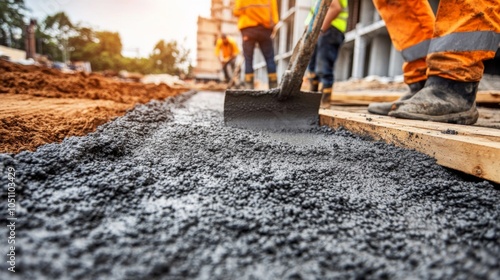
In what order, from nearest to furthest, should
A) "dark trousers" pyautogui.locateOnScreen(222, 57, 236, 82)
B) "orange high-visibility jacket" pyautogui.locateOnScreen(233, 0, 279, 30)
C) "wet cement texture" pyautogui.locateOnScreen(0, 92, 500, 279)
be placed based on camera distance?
"wet cement texture" pyautogui.locateOnScreen(0, 92, 500, 279) < "orange high-visibility jacket" pyautogui.locateOnScreen(233, 0, 279, 30) < "dark trousers" pyautogui.locateOnScreen(222, 57, 236, 82)

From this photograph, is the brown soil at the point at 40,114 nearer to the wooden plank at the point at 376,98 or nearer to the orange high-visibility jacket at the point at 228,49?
the wooden plank at the point at 376,98

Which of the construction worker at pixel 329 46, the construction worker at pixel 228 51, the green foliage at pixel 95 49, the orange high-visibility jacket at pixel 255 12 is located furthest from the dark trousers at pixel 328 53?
the green foliage at pixel 95 49

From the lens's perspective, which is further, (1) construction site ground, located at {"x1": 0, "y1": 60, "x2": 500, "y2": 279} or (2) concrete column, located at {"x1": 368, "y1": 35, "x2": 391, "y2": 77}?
(2) concrete column, located at {"x1": 368, "y1": 35, "x2": 391, "y2": 77}

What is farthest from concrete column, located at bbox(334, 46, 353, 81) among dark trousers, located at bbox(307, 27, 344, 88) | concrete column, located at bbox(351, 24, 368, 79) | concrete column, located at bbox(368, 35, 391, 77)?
dark trousers, located at bbox(307, 27, 344, 88)

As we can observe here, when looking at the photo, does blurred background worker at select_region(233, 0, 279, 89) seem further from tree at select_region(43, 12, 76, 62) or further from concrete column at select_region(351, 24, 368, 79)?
tree at select_region(43, 12, 76, 62)

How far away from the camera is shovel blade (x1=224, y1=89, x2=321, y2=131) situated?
1.67 m

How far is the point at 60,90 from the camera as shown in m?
2.64

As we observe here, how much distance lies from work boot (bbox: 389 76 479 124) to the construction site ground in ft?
1.39

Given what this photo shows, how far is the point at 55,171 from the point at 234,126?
93 cm

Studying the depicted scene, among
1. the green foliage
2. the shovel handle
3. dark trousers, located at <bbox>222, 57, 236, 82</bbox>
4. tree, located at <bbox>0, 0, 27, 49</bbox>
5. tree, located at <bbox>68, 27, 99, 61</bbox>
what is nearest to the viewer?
the shovel handle

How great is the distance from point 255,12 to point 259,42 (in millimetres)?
455

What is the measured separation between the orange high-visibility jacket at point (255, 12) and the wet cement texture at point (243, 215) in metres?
3.54

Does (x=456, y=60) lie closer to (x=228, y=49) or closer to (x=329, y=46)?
(x=329, y=46)

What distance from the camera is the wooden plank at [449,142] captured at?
0.88 meters
